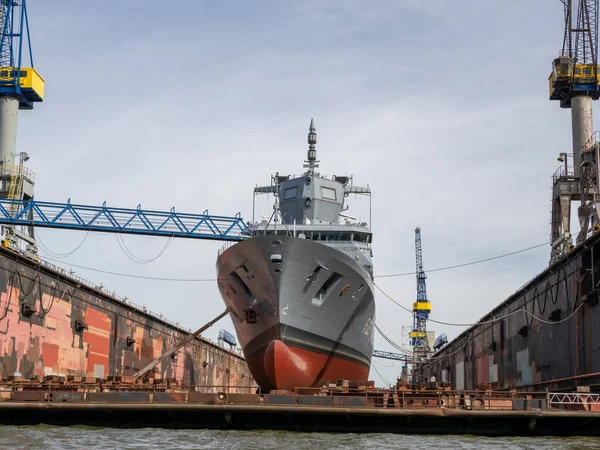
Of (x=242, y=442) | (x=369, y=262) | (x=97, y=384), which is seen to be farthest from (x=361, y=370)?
(x=242, y=442)

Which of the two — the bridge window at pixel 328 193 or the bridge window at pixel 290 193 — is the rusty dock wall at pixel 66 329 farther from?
the bridge window at pixel 328 193

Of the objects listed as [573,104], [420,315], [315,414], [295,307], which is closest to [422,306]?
[420,315]

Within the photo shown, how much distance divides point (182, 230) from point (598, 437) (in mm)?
41960

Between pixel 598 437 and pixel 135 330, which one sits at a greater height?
pixel 135 330

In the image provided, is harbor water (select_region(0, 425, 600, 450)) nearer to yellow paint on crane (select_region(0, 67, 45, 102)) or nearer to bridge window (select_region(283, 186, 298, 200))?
bridge window (select_region(283, 186, 298, 200))

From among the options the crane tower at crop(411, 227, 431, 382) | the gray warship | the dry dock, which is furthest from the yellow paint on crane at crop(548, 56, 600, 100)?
the crane tower at crop(411, 227, 431, 382)

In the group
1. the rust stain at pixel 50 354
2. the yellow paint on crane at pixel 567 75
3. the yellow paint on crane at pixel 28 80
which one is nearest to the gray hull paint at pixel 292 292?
the rust stain at pixel 50 354

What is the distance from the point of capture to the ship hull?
1300 inches

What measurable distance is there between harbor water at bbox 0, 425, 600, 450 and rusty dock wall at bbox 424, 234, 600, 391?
8.22 metres

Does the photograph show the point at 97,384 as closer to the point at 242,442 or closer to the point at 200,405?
the point at 200,405

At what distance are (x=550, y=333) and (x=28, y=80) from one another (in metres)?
46.3

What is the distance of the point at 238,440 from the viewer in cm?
2156

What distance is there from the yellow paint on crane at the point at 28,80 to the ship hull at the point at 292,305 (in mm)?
34331

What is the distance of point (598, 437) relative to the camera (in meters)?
24.5
